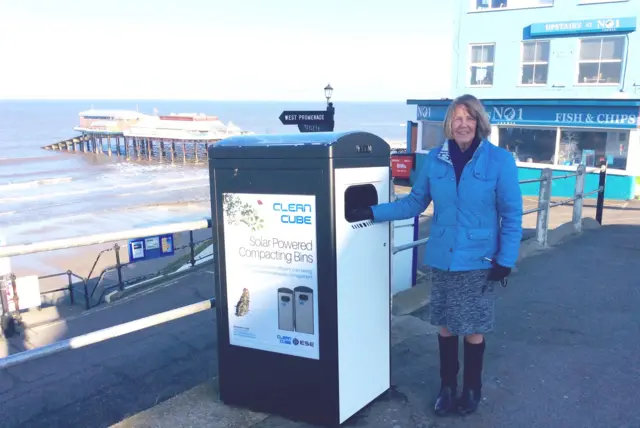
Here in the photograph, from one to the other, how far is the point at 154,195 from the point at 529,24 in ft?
76.8

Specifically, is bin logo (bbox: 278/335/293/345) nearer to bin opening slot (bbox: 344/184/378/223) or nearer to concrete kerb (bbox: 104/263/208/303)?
bin opening slot (bbox: 344/184/378/223)

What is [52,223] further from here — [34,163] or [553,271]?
[34,163]

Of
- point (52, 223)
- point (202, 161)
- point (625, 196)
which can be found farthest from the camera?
point (202, 161)

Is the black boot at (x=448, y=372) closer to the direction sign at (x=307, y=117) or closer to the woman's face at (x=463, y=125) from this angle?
the woman's face at (x=463, y=125)

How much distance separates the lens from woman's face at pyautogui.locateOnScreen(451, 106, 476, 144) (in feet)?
9.53

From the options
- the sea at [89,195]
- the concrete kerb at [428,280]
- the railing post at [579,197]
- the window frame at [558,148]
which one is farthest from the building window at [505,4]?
the railing post at [579,197]

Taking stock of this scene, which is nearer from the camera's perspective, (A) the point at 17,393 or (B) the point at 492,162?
(B) the point at 492,162

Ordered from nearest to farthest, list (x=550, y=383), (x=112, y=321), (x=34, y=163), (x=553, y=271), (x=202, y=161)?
(x=550, y=383) < (x=553, y=271) < (x=112, y=321) < (x=34, y=163) < (x=202, y=161)

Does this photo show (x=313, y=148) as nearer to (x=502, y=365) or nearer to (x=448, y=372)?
(x=448, y=372)

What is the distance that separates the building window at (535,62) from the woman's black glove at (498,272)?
19584 millimetres

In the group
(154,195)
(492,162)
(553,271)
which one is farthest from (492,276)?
(154,195)

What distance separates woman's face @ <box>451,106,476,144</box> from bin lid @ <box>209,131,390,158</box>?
389 mm

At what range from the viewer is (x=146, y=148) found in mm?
64125

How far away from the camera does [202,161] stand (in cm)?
5881
